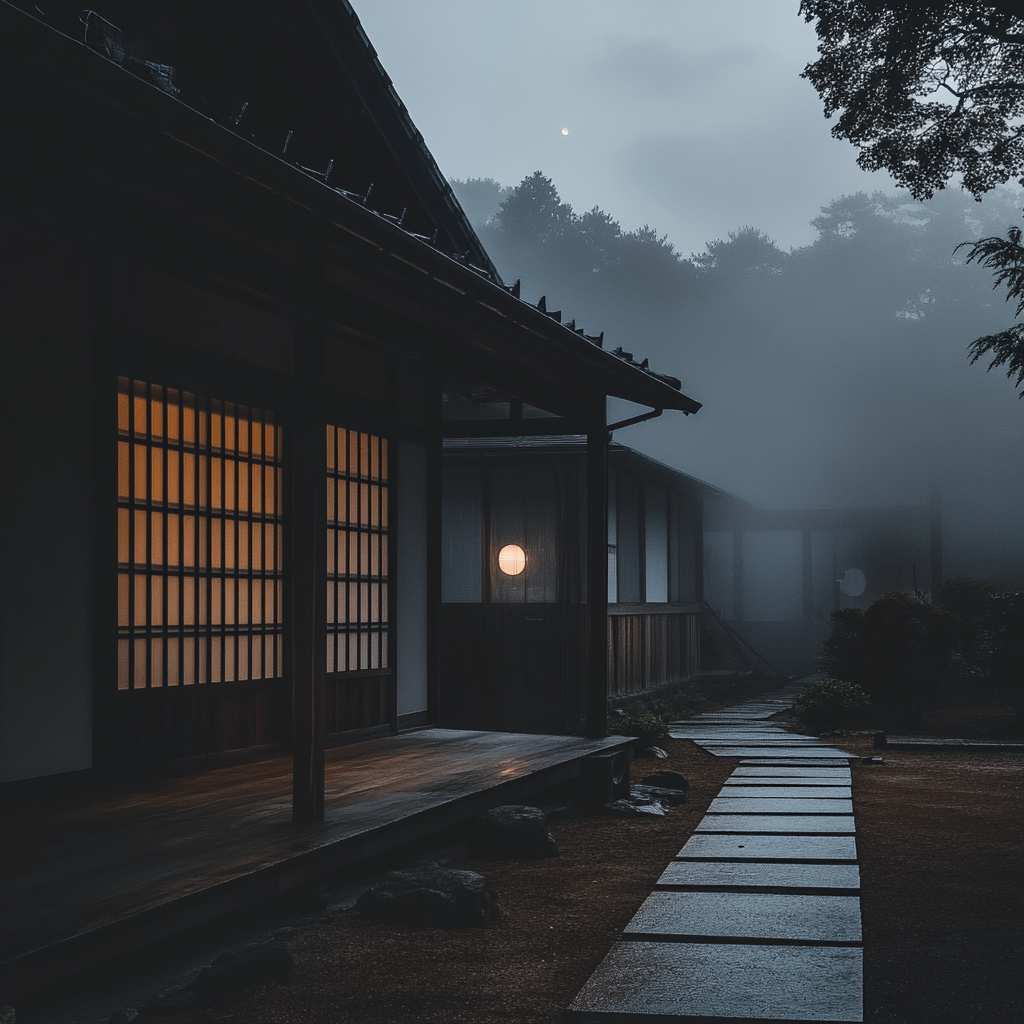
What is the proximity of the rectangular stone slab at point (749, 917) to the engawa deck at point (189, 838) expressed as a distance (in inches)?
51.7

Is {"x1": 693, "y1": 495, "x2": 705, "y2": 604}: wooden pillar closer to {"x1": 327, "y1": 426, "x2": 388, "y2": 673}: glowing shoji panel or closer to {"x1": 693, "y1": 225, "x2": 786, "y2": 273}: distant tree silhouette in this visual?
{"x1": 327, "y1": 426, "x2": 388, "y2": 673}: glowing shoji panel

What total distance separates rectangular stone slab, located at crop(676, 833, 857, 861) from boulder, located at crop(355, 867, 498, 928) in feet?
6.43

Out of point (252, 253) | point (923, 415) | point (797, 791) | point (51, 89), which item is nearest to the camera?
point (51, 89)

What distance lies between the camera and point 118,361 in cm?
679

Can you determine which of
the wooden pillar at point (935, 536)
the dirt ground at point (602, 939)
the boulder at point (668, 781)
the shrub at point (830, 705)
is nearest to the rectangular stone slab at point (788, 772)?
the boulder at point (668, 781)

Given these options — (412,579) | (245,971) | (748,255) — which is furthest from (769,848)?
(748,255)

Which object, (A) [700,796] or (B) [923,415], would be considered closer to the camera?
(A) [700,796]

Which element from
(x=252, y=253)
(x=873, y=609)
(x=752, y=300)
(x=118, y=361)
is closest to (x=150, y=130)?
(x=252, y=253)

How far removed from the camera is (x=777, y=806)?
8.88 meters

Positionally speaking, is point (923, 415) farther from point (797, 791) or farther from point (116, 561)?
point (116, 561)

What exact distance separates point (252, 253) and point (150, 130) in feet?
5.59

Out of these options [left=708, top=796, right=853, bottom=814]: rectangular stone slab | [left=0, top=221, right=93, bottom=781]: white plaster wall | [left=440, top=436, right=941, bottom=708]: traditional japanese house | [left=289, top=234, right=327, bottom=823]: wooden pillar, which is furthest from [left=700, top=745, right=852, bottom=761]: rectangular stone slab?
[left=0, top=221, right=93, bottom=781]: white plaster wall

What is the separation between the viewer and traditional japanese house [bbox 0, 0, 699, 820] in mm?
4773

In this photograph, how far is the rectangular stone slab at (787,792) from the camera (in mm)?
9353
